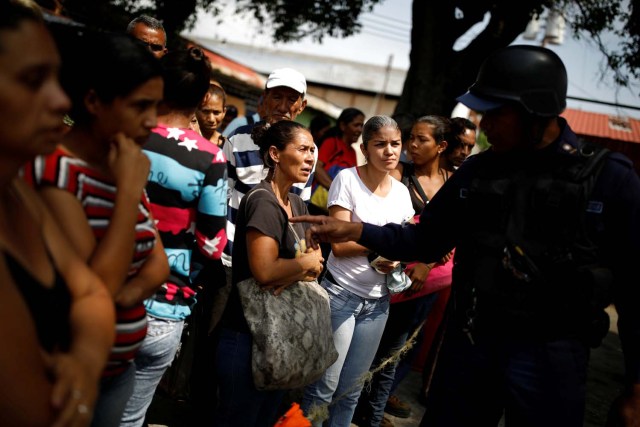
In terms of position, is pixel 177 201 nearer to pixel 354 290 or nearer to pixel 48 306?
pixel 48 306

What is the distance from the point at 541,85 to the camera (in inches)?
94.4

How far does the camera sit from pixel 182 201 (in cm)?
257

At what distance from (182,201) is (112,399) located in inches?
36.2

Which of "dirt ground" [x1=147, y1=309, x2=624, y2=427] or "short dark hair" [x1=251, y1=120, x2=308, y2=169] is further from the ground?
"short dark hair" [x1=251, y1=120, x2=308, y2=169]

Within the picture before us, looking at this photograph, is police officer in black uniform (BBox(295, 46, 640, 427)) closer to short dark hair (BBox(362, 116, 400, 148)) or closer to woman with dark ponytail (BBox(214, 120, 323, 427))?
woman with dark ponytail (BBox(214, 120, 323, 427))

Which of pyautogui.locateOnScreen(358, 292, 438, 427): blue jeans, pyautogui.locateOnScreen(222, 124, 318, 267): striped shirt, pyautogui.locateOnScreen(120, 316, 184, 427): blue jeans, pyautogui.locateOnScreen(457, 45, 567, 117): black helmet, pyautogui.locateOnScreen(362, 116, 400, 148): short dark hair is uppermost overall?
pyautogui.locateOnScreen(457, 45, 567, 117): black helmet

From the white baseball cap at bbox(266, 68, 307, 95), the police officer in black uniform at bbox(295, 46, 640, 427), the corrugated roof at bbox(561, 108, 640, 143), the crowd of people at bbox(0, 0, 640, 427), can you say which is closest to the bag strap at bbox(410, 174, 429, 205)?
the crowd of people at bbox(0, 0, 640, 427)

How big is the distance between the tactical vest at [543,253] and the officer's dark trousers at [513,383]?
71 mm

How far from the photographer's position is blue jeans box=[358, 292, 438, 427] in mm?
4238

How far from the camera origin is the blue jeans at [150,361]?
2486 millimetres

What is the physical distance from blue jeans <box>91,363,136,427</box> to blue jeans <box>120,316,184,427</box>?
48cm

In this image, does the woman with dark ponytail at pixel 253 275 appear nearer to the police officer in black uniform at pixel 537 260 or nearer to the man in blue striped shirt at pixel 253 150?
the man in blue striped shirt at pixel 253 150

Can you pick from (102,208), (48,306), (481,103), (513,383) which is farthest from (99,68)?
(513,383)

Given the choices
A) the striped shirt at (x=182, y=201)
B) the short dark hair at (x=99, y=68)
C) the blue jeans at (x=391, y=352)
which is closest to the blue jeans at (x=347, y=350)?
the blue jeans at (x=391, y=352)
